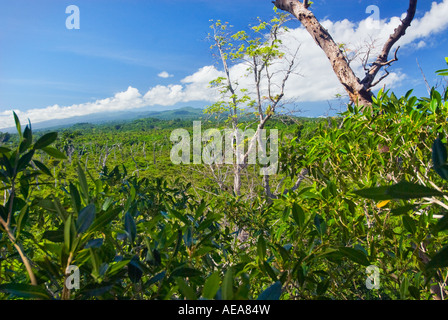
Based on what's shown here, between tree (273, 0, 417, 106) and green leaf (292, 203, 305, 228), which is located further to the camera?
tree (273, 0, 417, 106)

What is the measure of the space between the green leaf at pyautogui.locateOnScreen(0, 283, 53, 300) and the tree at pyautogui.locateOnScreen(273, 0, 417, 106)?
135 inches

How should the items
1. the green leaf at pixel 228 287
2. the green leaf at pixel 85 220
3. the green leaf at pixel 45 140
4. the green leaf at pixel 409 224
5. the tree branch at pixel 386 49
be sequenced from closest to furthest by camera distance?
the green leaf at pixel 228 287 → the green leaf at pixel 85 220 → the green leaf at pixel 45 140 → the green leaf at pixel 409 224 → the tree branch at pixel 386 49

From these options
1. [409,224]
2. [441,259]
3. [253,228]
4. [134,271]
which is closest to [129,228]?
[134,271]

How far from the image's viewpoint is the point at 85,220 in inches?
20.5

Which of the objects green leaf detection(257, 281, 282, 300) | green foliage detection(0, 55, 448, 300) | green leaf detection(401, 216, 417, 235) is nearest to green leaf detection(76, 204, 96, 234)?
green foliage detection(0, 55, 448, 300)

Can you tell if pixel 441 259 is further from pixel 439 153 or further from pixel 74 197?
pixel 74 197

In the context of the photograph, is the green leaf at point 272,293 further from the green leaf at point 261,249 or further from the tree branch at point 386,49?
the tree branch at point 386,49

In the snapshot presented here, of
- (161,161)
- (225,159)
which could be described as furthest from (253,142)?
(161,161)

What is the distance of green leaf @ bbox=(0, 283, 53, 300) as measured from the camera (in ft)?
1.56

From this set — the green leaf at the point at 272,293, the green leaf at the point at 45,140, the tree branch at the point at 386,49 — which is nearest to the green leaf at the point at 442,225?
the green leaf at the point at 272,293

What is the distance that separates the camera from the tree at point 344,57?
11.6 ft

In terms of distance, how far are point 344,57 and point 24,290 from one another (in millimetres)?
4519

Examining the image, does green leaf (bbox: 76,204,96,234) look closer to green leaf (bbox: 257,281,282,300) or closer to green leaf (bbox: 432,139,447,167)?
green leaf (bbox: 257,281,282,300)
